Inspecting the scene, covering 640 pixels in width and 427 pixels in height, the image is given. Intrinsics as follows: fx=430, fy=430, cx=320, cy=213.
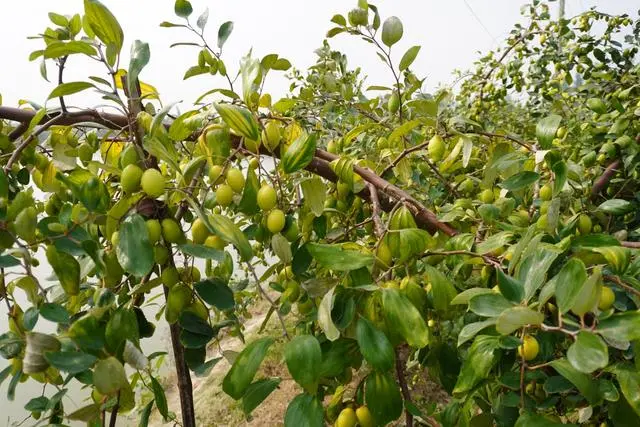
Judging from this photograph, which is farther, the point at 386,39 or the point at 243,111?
the point at 386,39

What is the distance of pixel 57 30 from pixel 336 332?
53 centimetres

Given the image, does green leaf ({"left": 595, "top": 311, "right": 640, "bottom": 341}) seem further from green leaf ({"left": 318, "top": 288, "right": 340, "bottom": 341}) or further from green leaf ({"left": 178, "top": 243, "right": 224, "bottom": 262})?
green leaf ({"left": 178, "top": 243, "right": 224, "bottom": 262})

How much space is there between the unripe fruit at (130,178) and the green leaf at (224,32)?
0.31m

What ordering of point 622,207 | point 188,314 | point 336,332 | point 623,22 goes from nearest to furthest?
point 336,332
point 188,314
point 622,207
point 623,22

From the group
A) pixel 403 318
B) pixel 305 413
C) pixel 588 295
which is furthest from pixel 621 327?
pixel 305 413

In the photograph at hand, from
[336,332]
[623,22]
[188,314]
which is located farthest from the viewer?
[623,22]

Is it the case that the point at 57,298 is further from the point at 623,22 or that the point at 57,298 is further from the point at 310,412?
the point at 623,22

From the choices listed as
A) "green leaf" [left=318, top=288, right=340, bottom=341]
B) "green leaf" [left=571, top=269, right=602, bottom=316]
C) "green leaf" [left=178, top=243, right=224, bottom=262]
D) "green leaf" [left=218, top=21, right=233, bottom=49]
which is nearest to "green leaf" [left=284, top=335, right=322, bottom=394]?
"green leaf" [left=318, top=288, right=340, bottom=341]

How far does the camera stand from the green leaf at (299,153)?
465 mm

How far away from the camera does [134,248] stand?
42 cm

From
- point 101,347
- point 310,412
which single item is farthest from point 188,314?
point 310,412

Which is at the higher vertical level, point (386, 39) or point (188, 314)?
point (386, 39)

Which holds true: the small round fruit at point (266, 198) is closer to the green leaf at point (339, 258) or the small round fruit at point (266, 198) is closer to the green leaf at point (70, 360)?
the green leaf at point (339, 258)

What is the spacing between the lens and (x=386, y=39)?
2.39 ft
